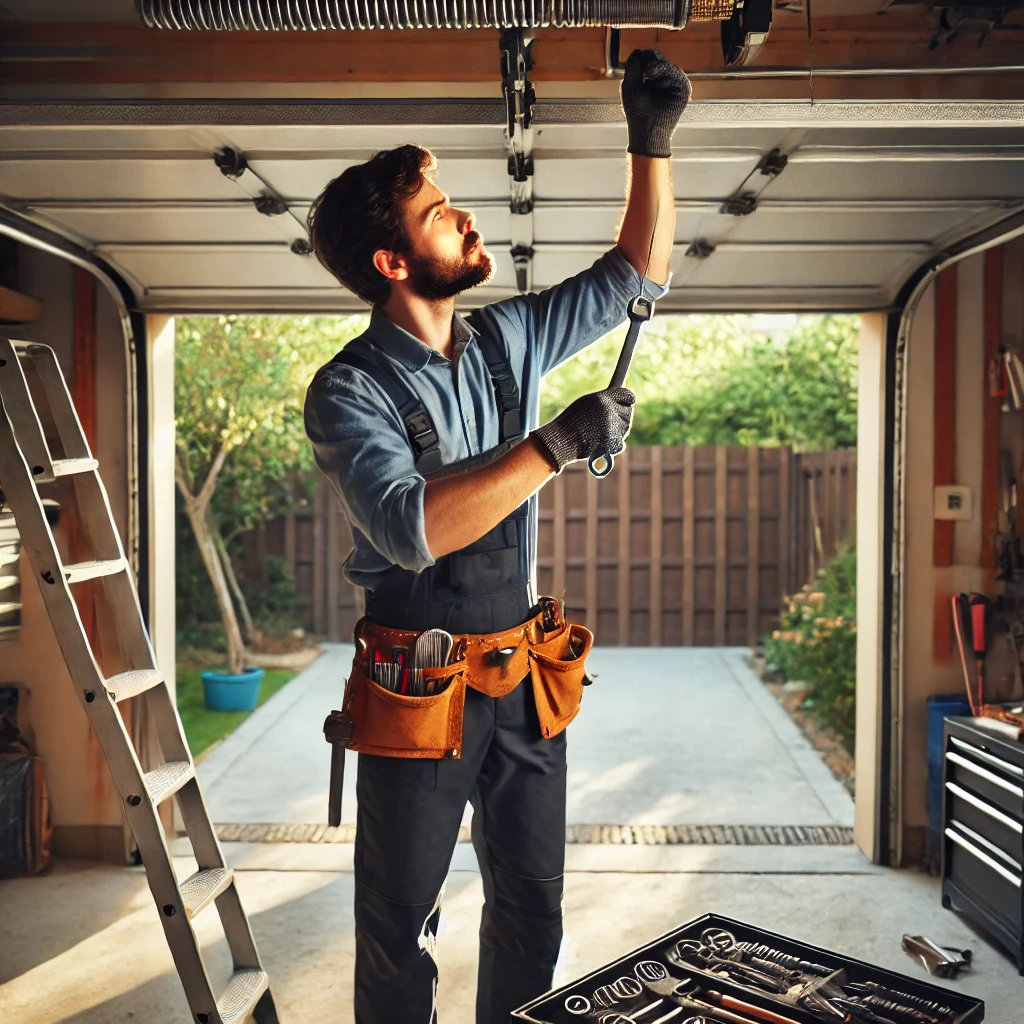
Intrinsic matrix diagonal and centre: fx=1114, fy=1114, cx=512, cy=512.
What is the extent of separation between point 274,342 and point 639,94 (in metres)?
6.91

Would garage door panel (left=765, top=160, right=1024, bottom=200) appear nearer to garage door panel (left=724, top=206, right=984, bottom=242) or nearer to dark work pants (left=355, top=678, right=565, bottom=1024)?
garage door panel (left=724, top=206, right=984, bottom=242)

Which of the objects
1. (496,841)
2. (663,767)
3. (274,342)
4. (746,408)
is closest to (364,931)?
(496,841)

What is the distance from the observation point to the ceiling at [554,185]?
2650 mm

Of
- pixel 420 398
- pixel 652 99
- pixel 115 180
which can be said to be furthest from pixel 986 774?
pixel 115 180

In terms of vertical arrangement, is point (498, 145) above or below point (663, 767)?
above

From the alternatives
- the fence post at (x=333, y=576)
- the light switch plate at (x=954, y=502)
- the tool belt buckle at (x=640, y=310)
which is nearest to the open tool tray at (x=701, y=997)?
the tool belt buckle at (x=640, y=310)

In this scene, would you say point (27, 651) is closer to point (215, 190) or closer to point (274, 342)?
point (215, 190)

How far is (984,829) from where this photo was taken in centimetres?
419

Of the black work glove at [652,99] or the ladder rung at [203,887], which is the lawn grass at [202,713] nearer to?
the ladder rung at [203,887]

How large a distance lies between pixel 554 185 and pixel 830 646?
5.09m

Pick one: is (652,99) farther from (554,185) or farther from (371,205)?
(554,185)

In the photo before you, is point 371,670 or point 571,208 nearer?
point 371,670

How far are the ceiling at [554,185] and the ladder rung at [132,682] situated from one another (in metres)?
1.48

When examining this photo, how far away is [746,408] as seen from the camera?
13.0 meters
